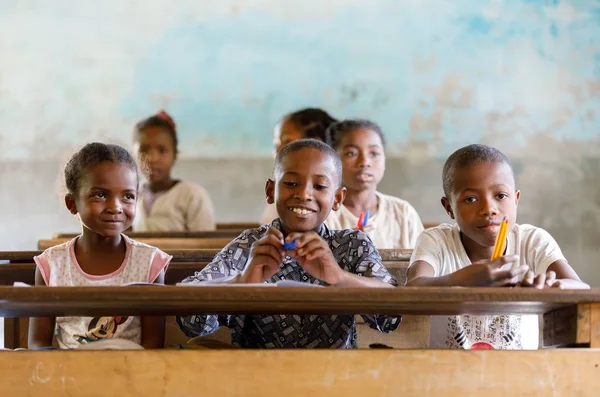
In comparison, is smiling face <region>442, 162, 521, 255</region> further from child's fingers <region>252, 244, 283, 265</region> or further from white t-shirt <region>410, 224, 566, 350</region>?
child's fingers <region>252, 244, 283, 265</region>

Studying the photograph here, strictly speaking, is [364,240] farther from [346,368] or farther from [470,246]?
[346,368]

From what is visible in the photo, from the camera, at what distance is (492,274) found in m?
2.01

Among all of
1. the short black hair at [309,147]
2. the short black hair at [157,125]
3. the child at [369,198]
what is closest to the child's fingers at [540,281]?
the short black hair at [309,147]

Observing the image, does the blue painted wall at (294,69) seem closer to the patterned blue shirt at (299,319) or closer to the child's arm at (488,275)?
the patterned blue shirt at (299,319)

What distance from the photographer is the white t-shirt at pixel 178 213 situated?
4.94m

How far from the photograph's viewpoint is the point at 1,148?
621 centimetres

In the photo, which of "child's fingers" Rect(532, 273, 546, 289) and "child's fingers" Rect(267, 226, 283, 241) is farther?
"child's fingers" Rect(267, 226, 283, 241)

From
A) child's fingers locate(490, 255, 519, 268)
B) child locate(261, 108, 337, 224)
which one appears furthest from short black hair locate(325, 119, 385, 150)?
child's fingers locate(490, 255, 519, 268)

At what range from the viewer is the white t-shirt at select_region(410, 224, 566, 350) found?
254 cm

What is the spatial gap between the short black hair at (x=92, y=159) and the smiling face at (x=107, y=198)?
0.04ft

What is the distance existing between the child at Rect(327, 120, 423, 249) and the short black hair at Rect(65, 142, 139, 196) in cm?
105

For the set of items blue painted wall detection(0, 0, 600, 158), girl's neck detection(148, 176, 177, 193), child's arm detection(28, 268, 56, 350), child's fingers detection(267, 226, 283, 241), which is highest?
blue painted wall detection(0, 0, 600, 158)

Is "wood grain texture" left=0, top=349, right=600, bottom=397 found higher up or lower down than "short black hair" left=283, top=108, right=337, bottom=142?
lower down

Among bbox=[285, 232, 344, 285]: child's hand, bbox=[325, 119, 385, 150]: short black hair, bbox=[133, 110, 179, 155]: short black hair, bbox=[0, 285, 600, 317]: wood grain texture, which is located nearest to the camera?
bbox=[0, 285, 600, 317]: wood grain texture
